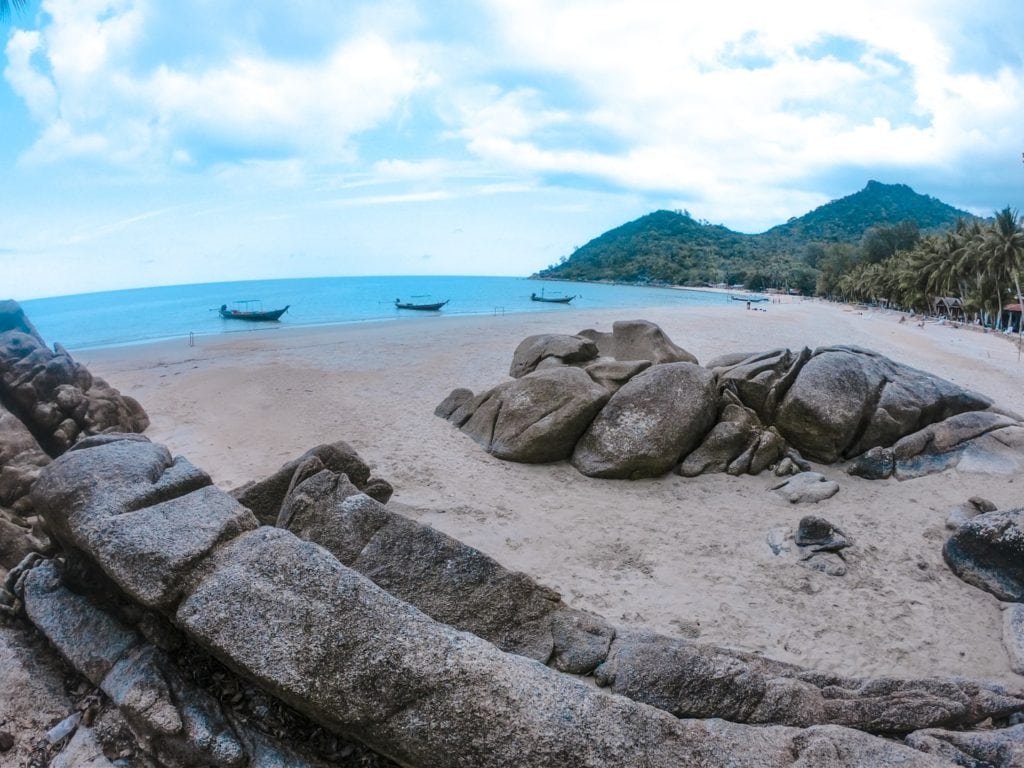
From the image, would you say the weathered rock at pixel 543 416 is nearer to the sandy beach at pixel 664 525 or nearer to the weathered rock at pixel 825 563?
the sandy beach at pixel 664 525

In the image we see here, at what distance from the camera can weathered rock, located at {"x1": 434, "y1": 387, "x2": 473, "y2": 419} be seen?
16781 millimetres

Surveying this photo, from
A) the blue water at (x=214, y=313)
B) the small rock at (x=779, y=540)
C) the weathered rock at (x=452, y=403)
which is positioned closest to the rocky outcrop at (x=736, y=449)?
the small rock at (x=779, y=540)

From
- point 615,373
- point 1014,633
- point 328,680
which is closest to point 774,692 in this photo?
point 328,680

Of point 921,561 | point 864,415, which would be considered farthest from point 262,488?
point 864,415

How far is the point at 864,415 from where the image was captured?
13016 millimetres

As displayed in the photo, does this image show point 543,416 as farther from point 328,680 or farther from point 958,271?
point 958,271

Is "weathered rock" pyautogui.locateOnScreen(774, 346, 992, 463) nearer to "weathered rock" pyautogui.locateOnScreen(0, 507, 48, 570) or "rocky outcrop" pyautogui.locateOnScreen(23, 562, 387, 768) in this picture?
"rocky outcrop" pyautogui.locateOnScreen(23, 562, 387, 768)

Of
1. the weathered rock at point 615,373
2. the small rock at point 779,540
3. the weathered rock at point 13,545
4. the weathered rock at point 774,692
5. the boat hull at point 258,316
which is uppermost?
the boat hull at point 258,316

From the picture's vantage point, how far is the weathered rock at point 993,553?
807 cm

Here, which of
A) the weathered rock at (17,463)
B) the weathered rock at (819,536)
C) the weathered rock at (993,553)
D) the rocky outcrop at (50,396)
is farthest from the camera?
the rocky outcrop at (50,396)

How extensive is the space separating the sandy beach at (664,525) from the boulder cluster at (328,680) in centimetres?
159

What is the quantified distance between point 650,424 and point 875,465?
4.64m

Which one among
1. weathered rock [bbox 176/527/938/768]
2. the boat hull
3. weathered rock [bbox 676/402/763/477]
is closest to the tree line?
weathered rock [bbox 676/402/763/477]

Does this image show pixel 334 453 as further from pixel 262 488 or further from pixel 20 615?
pixel 20 615
